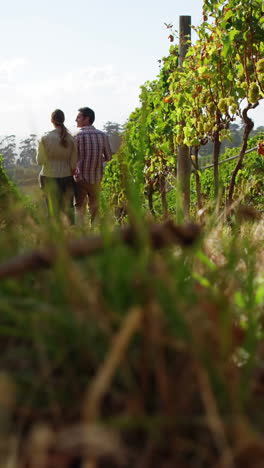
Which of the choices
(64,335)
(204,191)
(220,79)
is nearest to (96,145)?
(220,79)

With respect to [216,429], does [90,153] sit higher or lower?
lower

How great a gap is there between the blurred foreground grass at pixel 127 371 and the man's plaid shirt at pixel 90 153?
8985mm

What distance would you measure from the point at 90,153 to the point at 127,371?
924cm

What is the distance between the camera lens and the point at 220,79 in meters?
8.36

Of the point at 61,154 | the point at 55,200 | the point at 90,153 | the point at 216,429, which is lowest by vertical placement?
the point at 90,153

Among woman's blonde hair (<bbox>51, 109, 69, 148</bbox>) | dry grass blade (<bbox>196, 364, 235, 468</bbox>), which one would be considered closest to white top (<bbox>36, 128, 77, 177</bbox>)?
woman's blonde hair (<bbox>51, 109, 69, 148</bbox>)

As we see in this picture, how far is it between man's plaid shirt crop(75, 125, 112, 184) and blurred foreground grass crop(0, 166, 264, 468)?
8.98m

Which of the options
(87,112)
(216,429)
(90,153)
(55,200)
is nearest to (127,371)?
(216,429)

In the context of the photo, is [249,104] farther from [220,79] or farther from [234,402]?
[234,402]

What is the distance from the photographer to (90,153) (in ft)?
32.8

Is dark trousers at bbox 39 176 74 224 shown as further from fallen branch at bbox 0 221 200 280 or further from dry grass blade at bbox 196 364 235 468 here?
dry grass blade at bbox 196 364 235 468

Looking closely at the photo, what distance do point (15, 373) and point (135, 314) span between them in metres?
0.28

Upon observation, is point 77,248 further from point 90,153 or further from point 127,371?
point 90,153

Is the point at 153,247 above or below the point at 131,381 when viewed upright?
above
